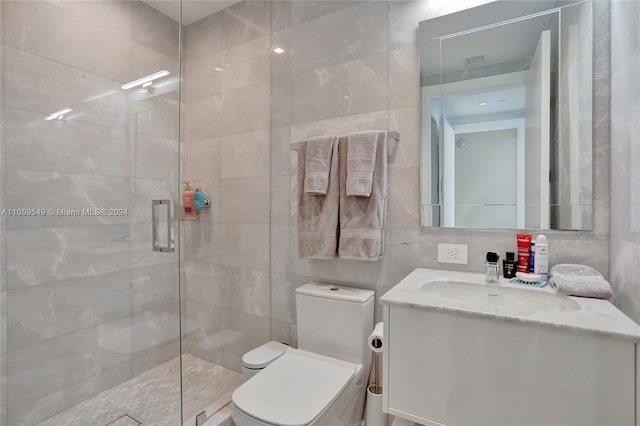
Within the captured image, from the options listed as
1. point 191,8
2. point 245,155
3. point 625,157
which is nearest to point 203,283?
point 245,155

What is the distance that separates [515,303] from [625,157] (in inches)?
24.0

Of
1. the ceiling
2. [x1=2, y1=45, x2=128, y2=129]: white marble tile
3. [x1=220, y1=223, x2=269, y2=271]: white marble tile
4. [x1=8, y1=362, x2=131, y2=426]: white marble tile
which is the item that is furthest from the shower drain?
the ceiling

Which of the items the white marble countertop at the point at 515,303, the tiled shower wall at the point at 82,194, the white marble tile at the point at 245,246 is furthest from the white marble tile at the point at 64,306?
the white marble countertop at the point at 515,303

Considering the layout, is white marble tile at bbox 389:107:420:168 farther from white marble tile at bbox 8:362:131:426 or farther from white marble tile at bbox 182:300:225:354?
white marble tile at bbox 8:362:131:426

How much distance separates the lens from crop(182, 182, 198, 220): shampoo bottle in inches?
79.0

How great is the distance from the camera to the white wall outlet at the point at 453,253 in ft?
4.63

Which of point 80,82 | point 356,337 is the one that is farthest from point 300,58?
point 356,337

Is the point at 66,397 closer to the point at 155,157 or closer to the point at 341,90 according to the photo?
the point at 155,157

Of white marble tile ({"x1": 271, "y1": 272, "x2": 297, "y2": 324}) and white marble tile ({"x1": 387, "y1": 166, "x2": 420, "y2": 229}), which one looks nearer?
white marble tile ({"x1": 387, "y1": 166, "x2": 420, "y2": 229})

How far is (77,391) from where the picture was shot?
154 cm

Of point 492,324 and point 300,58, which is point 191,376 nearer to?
point 492,324

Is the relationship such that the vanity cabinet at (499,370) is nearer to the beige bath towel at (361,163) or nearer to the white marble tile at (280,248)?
the beige bath towel at (361,163)

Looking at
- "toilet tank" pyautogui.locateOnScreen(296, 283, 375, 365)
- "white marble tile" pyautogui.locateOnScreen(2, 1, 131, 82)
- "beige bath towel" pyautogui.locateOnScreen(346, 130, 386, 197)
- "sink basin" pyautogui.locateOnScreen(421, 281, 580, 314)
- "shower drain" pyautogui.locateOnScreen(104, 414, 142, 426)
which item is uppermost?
"white marble tile" pyautogui.locateOnScreen(2, 1, 131, 82)

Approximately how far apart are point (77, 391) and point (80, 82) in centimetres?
154
